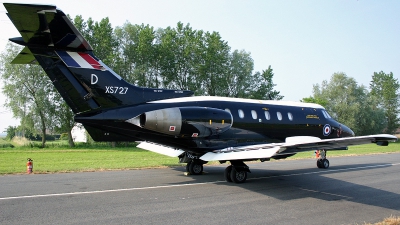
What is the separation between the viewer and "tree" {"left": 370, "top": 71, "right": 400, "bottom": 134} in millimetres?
80188

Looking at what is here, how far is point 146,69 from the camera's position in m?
49.7

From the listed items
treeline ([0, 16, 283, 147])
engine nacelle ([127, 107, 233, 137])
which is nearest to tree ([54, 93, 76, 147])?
treeline ([0, 16, 283, 147])

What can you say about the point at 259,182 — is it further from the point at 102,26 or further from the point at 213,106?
the point at 102,26

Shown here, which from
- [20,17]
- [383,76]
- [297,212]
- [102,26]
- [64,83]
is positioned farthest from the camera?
[383,76]

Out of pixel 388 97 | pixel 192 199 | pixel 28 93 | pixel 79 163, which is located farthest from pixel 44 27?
pixel 388 97

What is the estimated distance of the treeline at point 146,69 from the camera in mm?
43188

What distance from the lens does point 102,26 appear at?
4831 cm

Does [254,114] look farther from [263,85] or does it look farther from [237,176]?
[263,85]

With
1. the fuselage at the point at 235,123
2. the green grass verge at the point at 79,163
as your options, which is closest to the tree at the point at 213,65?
the green grass verge at the point at 79,163

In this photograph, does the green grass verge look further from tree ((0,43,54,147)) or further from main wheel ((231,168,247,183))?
tree ((0,43,54,147))

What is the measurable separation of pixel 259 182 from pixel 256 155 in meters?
2.38

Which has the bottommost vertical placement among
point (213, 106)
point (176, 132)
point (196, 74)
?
point (176, 132)

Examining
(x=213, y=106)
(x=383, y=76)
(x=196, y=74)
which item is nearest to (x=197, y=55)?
(x=196, y=74)

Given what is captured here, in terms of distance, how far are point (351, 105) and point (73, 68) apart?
2458 inches
